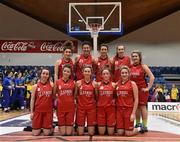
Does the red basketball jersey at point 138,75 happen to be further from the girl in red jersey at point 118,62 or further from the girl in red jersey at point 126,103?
the girl in red jersey at point 126,103

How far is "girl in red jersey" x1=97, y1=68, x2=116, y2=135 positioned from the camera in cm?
545

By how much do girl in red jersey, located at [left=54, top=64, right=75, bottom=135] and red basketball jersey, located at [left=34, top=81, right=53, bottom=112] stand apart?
0.15 metres

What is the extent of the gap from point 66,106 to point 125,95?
98cm

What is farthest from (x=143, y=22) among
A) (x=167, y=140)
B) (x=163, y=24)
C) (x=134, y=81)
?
(x=167, y=140)

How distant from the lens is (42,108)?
542 centimetres

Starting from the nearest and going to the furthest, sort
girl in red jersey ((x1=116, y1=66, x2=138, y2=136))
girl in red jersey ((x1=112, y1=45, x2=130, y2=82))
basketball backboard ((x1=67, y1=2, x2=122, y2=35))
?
1. girl in red jersey ((x1=116, y1=66, x2=138, y2=136))
2. girl in red jersey ((x1=112, y1=45, x2=130, y2=82))
3. basketball backboard ((x1=67, y1=2, x2=122, y2=35))

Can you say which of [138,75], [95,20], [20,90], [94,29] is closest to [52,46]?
[20,90]

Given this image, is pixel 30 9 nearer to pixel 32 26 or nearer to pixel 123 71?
pixel 32 26

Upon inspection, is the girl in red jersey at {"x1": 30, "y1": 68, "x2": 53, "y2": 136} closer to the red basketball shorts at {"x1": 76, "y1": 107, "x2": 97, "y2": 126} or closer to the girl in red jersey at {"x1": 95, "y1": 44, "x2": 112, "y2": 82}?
the red basketball shorts at {"x1": 76, "y1": 107, "x2": 97, "y2": 126}

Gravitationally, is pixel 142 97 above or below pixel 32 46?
below

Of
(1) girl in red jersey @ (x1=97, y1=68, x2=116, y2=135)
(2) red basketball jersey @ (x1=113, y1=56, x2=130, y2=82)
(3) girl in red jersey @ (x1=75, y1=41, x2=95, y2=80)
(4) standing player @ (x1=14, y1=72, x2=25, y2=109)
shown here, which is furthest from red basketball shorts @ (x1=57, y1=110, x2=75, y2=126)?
(4) standing player @ (x1=14, y1=72, x2=25, y2=109)

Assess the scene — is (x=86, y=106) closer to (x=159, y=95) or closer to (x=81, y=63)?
(x=81, y=63)

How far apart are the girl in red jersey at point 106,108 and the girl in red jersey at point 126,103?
96 mm

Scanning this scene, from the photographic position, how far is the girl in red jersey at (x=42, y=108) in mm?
5426
